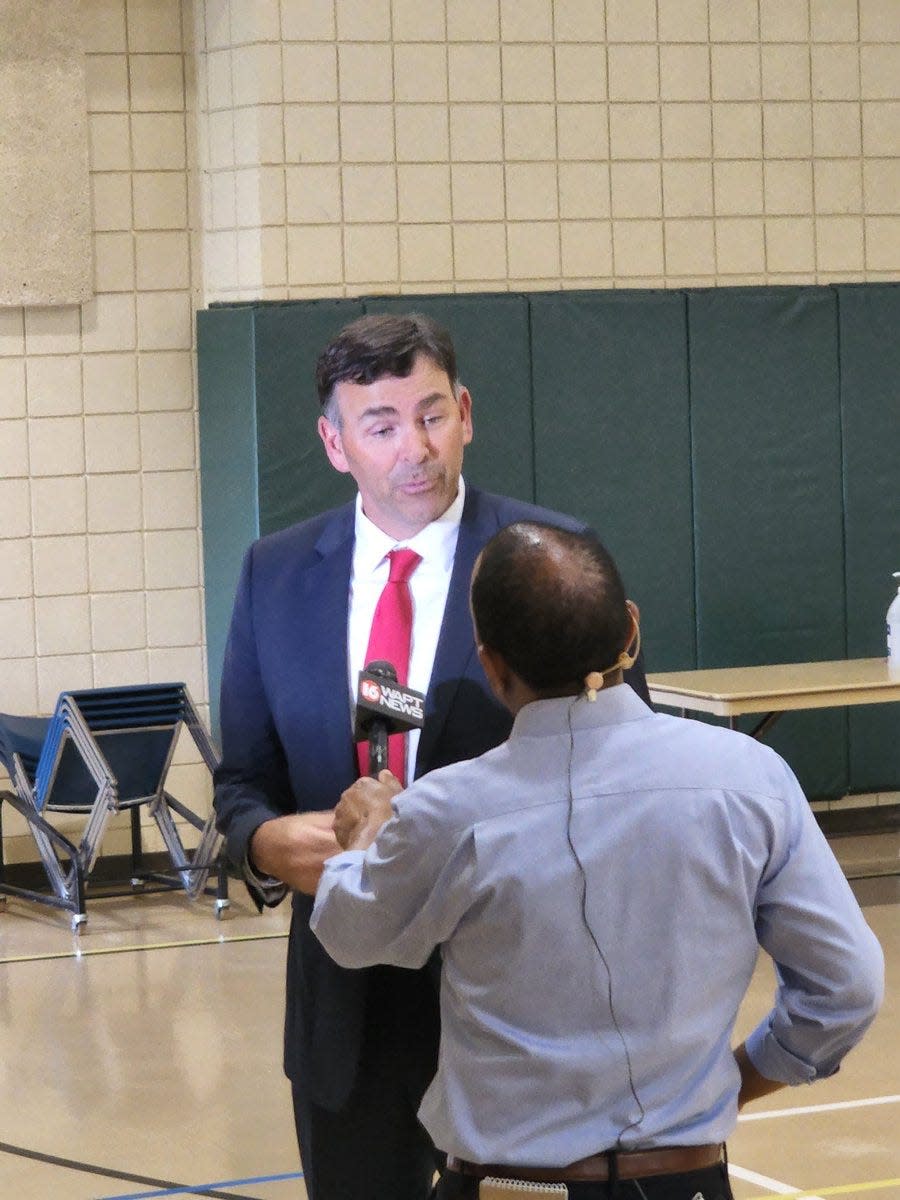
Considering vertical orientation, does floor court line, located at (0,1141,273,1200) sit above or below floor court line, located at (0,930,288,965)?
below

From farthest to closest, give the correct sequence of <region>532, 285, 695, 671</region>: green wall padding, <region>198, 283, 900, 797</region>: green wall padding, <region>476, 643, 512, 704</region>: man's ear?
1. <region>532, 285, 695, 671</region>: green wall padding
2. <region>198, 283, 900, 797</region>: green wall padding
3. <region>476, 643, 512, 704</region>: man's ear

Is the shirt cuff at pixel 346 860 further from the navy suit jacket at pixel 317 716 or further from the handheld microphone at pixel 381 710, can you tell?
the navy suit jacket at pixel 317 716

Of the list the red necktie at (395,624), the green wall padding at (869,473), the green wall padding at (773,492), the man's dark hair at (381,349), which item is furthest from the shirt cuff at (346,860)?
the green wall padding at (869,473)

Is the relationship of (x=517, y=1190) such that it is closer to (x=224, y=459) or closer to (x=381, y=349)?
(x=381, y=349)

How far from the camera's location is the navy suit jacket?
2279 millimetres

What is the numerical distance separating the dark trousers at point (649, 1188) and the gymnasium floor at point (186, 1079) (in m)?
2.22

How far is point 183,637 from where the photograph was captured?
7.39 meters

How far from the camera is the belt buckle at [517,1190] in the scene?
1737 millimetres

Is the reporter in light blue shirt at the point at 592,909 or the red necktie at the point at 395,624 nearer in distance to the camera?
the reporter in light blue shirt at the point at 592,909

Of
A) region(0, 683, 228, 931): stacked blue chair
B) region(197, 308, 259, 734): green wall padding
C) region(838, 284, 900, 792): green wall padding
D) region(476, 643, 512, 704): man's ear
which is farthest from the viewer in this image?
region(838, 284, 900, 792): green wall padding

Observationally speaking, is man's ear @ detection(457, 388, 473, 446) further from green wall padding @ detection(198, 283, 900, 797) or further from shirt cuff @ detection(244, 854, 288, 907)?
green wall padding @ detection(198, 283, 900, 797)

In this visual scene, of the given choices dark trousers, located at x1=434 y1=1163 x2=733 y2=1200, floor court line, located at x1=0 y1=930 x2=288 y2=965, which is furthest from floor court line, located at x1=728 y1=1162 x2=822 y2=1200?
floor court line, located at x1=0 y1=930 x2=288 y2=965

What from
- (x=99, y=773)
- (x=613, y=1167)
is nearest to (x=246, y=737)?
(x=613, y=1167)

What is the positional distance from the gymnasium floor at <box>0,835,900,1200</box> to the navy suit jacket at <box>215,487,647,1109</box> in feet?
6.03
